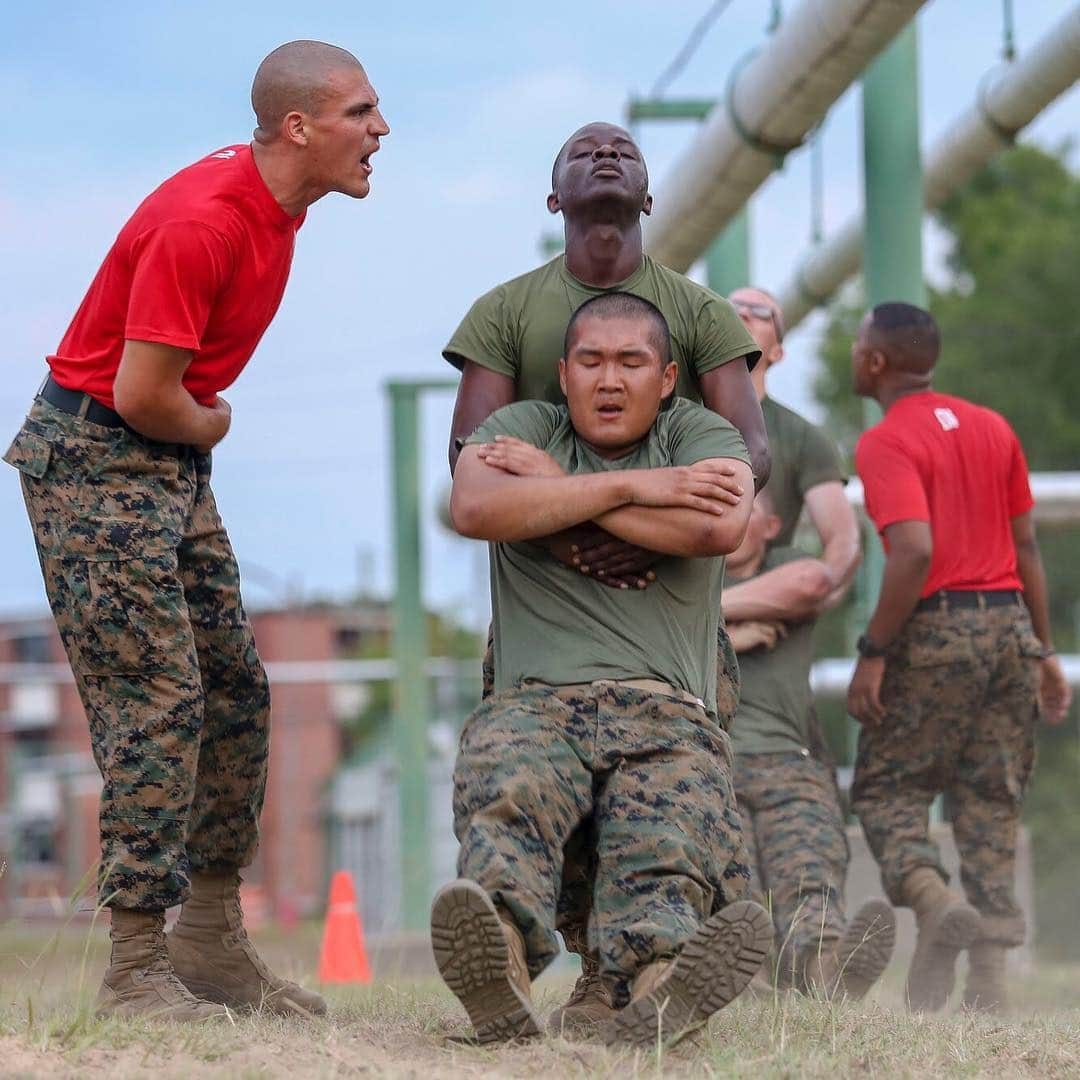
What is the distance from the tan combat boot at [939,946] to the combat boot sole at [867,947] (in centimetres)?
32

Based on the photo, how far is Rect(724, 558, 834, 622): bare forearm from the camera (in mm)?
6969

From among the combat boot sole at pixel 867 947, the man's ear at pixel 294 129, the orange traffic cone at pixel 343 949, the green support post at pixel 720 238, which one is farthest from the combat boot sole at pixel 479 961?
the green support post at pixel 720 238

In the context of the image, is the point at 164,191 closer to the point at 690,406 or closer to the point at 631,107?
the point at 690,406

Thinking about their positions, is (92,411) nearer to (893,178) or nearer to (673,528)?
(673,528)

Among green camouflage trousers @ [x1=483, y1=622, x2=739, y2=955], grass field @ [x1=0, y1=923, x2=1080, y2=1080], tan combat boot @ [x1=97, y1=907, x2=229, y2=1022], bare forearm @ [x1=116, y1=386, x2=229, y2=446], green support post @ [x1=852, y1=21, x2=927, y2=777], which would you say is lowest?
grass field @ [x1=0, y1=923, x2=1080, y2=1080]

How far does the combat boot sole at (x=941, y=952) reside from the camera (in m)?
6.93

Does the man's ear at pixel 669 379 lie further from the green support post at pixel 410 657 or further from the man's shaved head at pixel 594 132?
the green support post at pixel 410 657

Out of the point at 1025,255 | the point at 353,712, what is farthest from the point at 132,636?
the point at 353,712

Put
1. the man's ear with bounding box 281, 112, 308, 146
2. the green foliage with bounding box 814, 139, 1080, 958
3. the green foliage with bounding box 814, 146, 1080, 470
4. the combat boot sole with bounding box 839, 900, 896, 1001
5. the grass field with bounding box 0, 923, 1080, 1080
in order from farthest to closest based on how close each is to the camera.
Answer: the green foliage with bounding box 814, 146, 1080, 470, the green foliage with bounding box 814, 139, 1080, 958, the combat boot sole with bounding box 839, 900, 896, 1001, the man's ear with bounding box 281, 112, 308, 146, the grass field with bounding box 0, 923, 1080, 1080

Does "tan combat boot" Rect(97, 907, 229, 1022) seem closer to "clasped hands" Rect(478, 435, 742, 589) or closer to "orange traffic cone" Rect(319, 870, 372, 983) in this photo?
"clasped hands" Rect(478, 435, 742, 589)

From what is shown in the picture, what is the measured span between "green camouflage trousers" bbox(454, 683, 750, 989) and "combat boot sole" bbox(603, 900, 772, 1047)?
13cm

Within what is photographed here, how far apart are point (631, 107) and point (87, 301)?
10161mm

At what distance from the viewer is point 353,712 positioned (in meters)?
64.2

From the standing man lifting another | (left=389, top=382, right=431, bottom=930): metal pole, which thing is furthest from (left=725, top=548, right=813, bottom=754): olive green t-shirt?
(left=389, top=382, right=431, bottom=930): metal pole
